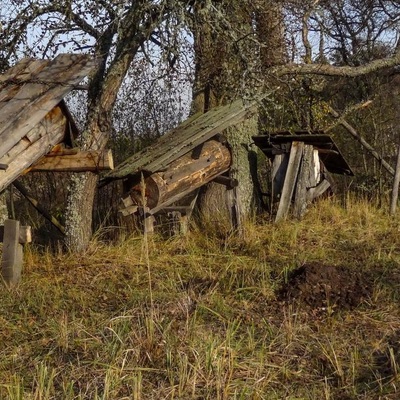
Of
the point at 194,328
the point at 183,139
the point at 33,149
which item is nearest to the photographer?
the point at 194,328

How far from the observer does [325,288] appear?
18.6 ft

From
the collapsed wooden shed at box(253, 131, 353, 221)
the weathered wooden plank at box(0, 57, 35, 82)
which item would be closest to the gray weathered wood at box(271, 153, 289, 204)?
the collapsed wooden shed at box(253, 131, 353, 221)

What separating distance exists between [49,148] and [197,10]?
2502 mm

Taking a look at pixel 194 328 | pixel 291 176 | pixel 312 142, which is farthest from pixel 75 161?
pixel 312 142

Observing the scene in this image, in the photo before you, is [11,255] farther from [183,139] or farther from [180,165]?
[183,139]

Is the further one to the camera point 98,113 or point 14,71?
point 98,113

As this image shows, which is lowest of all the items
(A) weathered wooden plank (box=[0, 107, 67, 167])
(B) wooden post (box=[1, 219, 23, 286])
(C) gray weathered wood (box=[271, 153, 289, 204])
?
(B) wooden post (box=[1, 219, 23, 286])

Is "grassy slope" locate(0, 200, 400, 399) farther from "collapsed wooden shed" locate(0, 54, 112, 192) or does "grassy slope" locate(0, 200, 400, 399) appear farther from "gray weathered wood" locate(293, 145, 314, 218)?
"gray weathered wood" locate(293, 145, 314, 218)

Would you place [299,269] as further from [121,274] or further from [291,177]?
[291,177]

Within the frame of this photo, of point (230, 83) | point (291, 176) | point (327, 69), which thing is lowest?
point (291, 176)

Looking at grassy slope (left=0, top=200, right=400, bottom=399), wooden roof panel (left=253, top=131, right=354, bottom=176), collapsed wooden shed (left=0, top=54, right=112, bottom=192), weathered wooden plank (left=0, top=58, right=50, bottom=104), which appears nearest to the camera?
grassy slope (left=0, top=200, right=400, bottom=399)

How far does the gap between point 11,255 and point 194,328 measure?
8.57 feet

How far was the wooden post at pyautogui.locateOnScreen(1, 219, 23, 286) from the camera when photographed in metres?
6.63

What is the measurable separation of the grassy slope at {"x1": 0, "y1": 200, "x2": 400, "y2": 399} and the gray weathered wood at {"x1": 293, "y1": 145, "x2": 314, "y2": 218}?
5.40 feet
